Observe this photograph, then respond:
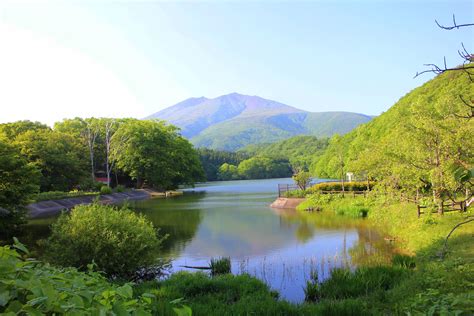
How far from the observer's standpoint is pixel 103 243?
11.1 metres

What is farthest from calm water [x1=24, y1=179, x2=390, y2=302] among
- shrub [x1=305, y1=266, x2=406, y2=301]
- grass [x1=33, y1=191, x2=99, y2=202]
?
grass [x1=33, y1=191, x2=99, y2=202]

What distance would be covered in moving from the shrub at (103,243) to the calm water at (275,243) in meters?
2.36

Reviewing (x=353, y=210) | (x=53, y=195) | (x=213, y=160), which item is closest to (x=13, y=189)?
(x=53, y=195)

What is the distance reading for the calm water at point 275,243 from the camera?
12.8 metres

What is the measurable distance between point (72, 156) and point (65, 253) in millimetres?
34849

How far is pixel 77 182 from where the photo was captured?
4372 centimetres

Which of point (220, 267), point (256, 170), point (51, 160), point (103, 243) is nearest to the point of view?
point (103, 243)

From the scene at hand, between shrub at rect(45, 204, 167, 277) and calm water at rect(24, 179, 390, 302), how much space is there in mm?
2360

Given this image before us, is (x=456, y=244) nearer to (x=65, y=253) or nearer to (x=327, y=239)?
(x=327, y=239)

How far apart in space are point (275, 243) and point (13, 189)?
41.5 feet

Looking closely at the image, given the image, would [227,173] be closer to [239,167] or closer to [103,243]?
Result: [239,167]

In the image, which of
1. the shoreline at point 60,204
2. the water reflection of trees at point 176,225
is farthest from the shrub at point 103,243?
the shoreline at point 60,204

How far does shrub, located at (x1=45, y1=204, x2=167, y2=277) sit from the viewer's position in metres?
11.1

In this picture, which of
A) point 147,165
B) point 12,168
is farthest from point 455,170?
point 147,165
